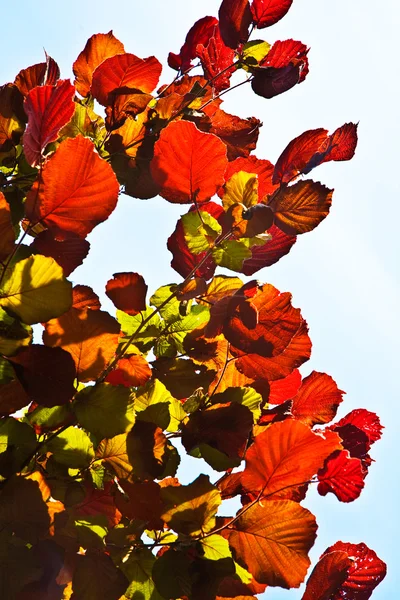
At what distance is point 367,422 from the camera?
1232 millimetres

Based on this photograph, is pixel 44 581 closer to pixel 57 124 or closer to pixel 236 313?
pixel 236 313

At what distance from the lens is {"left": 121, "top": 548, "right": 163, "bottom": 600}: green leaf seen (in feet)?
3.23

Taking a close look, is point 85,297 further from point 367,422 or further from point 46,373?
point 367,422

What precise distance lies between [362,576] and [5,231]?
2.77 feet

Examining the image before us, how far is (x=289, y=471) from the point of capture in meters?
0.94

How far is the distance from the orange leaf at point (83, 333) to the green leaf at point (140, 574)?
1.09ft

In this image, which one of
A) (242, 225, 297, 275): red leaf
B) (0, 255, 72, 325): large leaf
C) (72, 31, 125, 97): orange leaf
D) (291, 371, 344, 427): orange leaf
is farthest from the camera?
(72, 31, 125, 97): orange leaf

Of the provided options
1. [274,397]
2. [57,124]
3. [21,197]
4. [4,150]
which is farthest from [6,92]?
[274,397]

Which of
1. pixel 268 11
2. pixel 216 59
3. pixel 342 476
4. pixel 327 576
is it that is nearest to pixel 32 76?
pixel 216 59

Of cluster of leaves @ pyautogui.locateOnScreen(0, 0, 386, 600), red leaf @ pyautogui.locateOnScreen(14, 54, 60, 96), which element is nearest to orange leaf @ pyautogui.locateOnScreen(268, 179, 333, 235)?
cluster of leaves @ pyautogui.locateOnScreen(0, 0, 386, 600)

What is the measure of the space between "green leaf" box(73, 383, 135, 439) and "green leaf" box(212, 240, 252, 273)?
0.81ft

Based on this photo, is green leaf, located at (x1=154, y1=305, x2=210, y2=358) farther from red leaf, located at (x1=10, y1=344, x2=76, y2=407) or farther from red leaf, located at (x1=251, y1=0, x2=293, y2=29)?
red leaf, located at (x1=251, y1=0, x2=293, y2=29)

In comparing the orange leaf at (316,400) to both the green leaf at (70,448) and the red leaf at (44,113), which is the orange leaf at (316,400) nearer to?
the green leaf at (70,448)

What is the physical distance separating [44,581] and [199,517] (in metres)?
0.24
